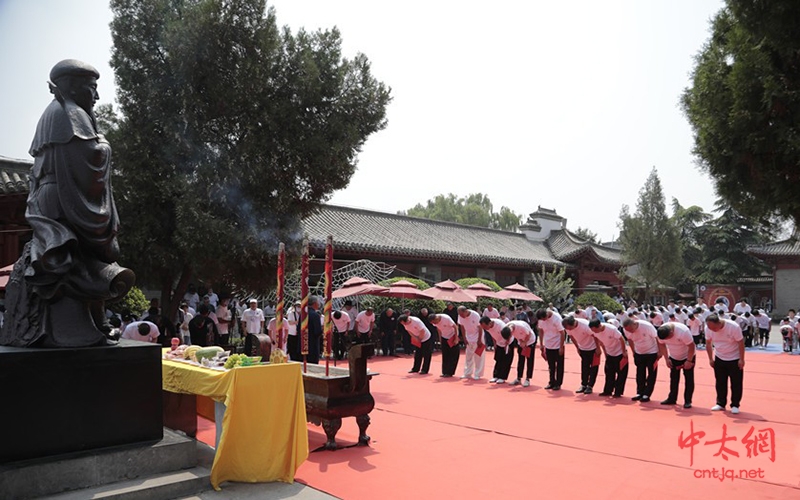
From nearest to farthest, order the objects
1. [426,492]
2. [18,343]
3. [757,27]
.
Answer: [757,27], [18,343], [426,492]

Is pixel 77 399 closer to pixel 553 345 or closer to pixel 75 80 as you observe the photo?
pixel 75 80

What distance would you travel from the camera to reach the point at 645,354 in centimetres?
959

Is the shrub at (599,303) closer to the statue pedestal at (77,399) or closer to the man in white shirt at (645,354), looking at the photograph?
the man in white shirt at (645,354)

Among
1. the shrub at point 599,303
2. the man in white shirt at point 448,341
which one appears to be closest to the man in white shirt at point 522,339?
the man in white shirt at point 448,341

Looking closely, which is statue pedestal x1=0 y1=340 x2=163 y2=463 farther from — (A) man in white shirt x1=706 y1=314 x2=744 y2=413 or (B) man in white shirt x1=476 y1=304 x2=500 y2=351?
(B) man in white shirt x1=476 y1=304 x2=500 y2=351

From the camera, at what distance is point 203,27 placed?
948 cm

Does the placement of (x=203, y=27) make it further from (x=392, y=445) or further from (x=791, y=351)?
(x=791, y=351)

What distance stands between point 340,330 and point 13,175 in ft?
26.0

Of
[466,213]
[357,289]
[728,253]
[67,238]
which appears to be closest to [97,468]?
[67,238]

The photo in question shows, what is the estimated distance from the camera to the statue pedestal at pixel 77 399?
14.1 feet

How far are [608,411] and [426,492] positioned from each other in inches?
184

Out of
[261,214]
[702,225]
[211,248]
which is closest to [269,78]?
[261,214]

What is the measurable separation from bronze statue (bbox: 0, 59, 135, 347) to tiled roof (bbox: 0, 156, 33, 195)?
6317 mm

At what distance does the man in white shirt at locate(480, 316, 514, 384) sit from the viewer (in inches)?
451
